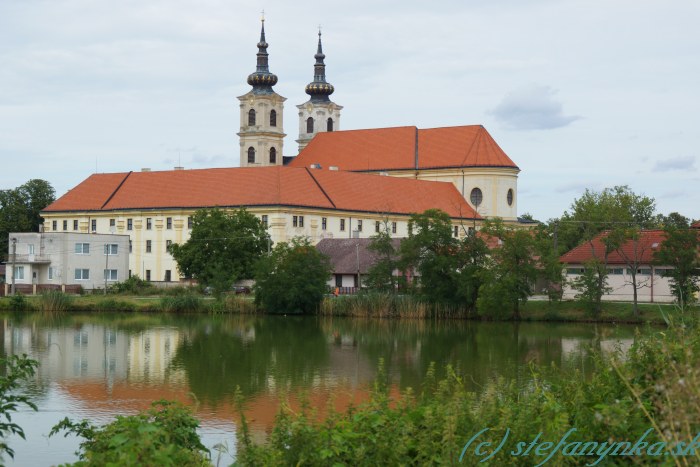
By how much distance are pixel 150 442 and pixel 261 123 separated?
93.2m

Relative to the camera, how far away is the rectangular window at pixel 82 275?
71000 millimetres

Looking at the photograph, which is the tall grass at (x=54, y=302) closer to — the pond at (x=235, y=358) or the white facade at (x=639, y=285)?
the pond at (x=235, y=358)

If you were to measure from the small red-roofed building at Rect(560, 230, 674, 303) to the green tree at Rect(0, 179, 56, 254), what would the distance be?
48852 millimetres

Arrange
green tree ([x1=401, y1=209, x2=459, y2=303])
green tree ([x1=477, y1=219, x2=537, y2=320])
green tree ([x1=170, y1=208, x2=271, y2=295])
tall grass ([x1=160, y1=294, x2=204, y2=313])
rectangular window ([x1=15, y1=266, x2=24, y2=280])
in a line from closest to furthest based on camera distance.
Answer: green tree ([x1=477, y1=219, x2=537, y2=320]) → green tree ([x1=401, y1=209, x2=459, y2=303]) → tall grass ([x1=160, y1=294, x2=204, y2=313]) → green tree ([x1=170, y1=208, x2=271, y2=295]) → rectangular window ([x1=15, y1=266, x2=24, y2=280])

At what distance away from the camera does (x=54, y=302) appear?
54.8 meters

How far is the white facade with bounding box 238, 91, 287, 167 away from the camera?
101m

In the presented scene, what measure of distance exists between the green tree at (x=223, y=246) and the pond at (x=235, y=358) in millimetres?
12524

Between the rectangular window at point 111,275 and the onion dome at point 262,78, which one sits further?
the onion dome at point 262,78

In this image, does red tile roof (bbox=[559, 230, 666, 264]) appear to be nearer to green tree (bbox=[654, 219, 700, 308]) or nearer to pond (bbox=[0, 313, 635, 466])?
green tree (bbox=[654, 219, 700, 308])

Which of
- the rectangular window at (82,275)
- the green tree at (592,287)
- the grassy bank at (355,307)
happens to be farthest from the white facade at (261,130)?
the green tree at (592,287)

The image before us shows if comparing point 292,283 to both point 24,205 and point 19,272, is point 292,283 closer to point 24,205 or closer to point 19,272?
point 19,272

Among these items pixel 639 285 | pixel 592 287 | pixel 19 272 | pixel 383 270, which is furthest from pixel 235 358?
pixel 19 272

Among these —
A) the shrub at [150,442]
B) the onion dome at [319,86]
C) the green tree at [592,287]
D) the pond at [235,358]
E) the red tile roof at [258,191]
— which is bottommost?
the pond at [235,358]

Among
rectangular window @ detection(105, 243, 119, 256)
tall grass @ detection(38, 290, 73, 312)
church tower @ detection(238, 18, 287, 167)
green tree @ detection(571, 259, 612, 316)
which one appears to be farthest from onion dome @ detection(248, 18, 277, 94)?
green tree @ detection(571, 259, 612, 316)
